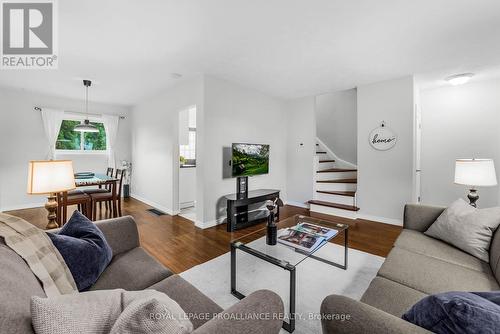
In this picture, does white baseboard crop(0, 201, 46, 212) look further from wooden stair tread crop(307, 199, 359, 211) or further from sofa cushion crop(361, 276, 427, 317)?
sofa cushion crop(361, 276, 427, 317)

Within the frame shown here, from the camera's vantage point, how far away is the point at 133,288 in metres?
1.27

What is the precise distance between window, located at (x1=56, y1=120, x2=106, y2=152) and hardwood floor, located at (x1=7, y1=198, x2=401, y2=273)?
1.72 meters

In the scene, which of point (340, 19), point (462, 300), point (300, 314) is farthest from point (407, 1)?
point (300, 314)

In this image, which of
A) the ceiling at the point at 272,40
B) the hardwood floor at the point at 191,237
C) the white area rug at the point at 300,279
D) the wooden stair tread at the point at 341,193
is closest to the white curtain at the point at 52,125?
the ceiling at the point at 272,40

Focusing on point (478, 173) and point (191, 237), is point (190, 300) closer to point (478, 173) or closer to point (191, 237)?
point (191, 237)

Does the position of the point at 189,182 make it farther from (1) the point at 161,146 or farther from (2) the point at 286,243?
(2) the point at 286,243

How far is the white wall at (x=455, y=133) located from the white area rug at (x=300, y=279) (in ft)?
8.82

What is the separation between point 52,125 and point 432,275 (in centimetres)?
684

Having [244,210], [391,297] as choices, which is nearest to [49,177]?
[391,297]

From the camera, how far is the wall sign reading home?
12.3ft

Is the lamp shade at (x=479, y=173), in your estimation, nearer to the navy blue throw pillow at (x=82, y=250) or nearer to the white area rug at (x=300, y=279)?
the white area rug at (x=300, y=279)

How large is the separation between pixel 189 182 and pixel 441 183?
501 centimetres

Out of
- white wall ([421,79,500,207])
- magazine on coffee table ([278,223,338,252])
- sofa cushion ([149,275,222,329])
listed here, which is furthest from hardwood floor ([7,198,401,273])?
white wall ([421,79,500,207])

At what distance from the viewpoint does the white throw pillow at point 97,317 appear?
2.00 feet
